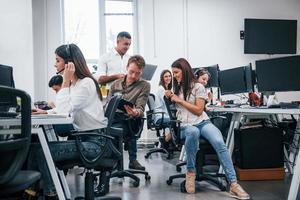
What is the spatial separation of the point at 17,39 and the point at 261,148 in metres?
3.02

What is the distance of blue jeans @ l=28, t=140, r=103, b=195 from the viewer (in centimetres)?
188

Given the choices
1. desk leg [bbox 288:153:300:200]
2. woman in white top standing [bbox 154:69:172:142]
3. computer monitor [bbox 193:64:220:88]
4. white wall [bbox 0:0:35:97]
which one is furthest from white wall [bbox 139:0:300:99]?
desk leg [bbox 288:153:300:200]

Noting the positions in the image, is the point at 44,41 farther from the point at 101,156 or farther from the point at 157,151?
the point at 101,156

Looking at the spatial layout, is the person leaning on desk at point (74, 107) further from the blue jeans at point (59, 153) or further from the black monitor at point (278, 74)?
the black monitor at point (278, 74)

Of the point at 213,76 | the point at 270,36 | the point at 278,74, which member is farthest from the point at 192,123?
the point at 270,36

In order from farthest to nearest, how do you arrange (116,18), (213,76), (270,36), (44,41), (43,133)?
(270,36) < (116,18) < (44,41) < (213,76) < (43,133)

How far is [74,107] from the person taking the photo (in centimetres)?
198

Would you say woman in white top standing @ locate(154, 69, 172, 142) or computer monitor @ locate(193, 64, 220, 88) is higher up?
computer monitor @ locate(193, 64, 220, 88)

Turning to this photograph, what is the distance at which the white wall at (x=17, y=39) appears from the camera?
3.82m

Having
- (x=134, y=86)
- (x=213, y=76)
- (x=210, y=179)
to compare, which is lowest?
(x=210, y=179)

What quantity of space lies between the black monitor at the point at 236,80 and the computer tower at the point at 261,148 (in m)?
0.63

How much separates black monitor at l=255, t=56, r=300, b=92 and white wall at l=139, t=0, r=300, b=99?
8.25 feet

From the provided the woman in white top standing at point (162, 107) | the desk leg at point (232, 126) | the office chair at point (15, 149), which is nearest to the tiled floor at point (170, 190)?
the desk leg at point (232, 126)

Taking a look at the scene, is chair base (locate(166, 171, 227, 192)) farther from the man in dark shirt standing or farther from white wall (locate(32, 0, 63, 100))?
white wall (locate(32, 0, 63, 100))
